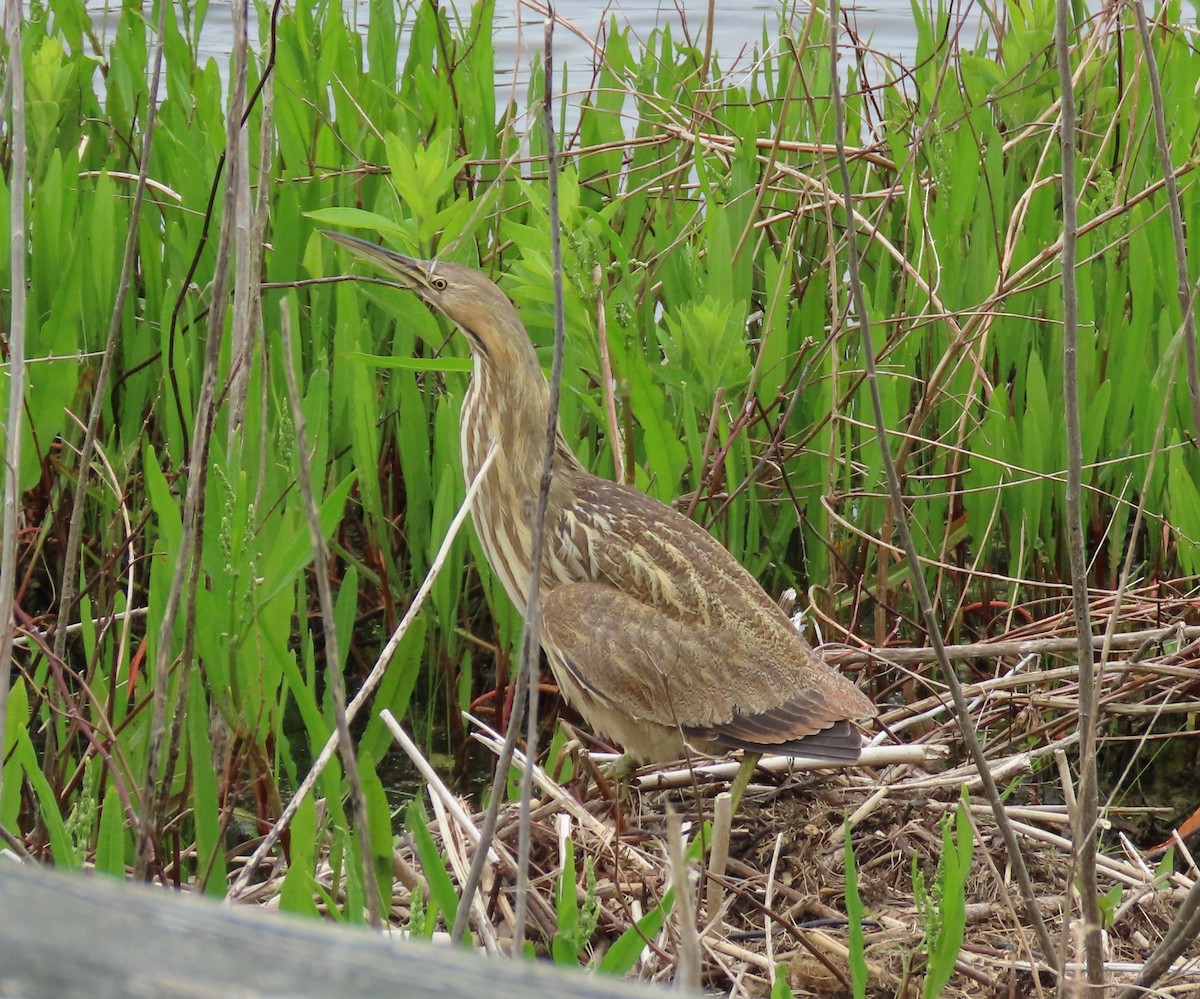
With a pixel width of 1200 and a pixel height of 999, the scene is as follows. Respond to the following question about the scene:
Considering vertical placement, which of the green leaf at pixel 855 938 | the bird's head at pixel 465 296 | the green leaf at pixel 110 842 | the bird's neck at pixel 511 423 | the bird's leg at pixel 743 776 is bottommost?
A: the bird's leg at pixel 743 776

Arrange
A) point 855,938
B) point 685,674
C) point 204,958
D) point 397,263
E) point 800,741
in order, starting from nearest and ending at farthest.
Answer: point 204,958 < point 855,938 < point 800,741 < point 685,674 < point 397,263

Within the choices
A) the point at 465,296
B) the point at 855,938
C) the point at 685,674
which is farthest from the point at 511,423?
the point at 855,938

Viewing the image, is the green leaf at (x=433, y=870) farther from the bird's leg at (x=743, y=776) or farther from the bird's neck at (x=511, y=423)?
the bird's neck at (x=511, y=423)

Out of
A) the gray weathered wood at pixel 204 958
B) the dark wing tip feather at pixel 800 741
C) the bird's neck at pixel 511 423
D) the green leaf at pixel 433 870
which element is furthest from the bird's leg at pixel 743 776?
the gray weathered wood at pixel 204 958

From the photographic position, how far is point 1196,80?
11.5 ft

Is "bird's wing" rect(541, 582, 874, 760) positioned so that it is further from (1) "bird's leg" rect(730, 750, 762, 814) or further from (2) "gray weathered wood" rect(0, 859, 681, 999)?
(2) "gray weathered wood" rect(0, 859, 681, 999)

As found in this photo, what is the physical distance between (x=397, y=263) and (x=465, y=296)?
121 millimetres

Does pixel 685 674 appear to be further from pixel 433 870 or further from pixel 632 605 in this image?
pixel 433 870

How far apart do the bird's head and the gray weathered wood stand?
195cm

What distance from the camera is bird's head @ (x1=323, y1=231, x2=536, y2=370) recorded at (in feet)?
7.95

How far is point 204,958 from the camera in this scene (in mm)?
476

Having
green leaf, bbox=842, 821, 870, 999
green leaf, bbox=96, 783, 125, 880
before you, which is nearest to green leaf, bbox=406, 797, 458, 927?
green leaf, bbox=96, 783, 125, 880

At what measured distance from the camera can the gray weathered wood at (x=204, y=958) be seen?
0.46 meters

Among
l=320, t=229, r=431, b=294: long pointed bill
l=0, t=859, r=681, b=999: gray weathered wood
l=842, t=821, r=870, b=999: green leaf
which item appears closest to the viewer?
l=0, t=859, r=681, b=999: gray weathered wood
